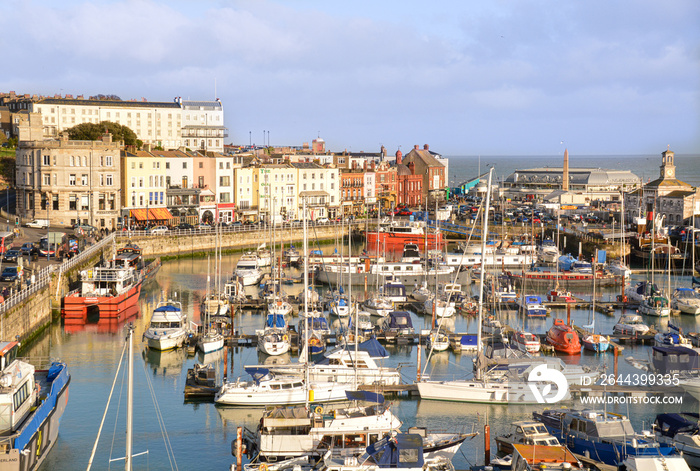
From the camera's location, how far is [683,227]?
57812 millimetres

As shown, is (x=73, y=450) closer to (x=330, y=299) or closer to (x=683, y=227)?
(x=330, y=299)

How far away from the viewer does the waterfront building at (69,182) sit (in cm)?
5422

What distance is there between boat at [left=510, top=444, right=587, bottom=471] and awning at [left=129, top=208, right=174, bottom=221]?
45239 mm

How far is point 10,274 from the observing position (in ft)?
115

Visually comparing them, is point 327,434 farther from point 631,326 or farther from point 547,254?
point 547,254

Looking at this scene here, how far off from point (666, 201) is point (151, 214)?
1456 inches

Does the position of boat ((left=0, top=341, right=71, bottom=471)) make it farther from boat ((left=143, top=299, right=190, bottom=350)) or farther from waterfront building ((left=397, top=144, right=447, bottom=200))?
waterfront building ((left=397, top=144, right=447, bottom=200))

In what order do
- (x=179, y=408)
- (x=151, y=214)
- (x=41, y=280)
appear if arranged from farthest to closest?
(x=151, y=214) < (x=41, y=280) < (x=179, y=408)

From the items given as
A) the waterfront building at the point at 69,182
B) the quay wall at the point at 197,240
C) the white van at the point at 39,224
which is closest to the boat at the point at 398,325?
the quay wall at the point at 197,240

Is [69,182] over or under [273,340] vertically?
over

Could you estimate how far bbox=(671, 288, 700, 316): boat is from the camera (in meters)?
36.7

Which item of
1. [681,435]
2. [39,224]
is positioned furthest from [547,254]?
[681,435]

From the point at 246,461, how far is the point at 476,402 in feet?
23.6

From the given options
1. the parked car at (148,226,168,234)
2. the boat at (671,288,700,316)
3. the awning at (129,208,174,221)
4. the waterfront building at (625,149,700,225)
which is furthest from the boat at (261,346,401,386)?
the waterfront building at (625,149,700,225)
